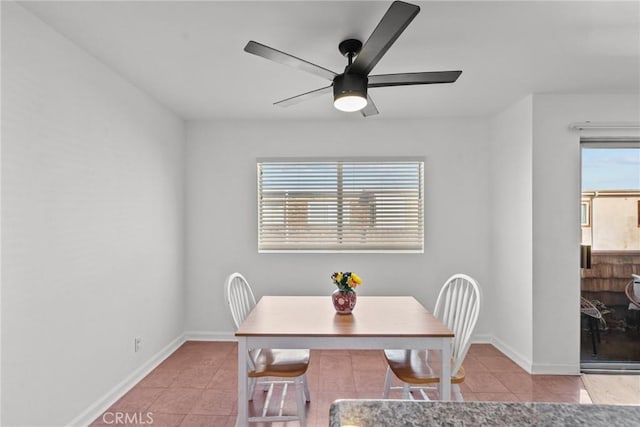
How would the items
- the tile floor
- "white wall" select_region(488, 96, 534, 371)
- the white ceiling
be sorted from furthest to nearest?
"white wall" select_region(488, 96, 534, 371) < the tile floor < the white ceiling

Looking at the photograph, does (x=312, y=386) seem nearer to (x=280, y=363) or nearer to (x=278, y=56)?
(x=280, y=363)

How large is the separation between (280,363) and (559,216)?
2725 mm

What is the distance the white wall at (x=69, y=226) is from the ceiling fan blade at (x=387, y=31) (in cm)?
175

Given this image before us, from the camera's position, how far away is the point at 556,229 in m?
3.08

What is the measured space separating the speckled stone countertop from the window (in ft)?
10.2

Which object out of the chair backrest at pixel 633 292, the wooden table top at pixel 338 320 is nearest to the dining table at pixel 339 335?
the wooden table top at pixel 338 320

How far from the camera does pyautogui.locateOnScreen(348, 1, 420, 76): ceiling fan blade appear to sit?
4.46 ft

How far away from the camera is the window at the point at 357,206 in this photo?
3846 millimetres

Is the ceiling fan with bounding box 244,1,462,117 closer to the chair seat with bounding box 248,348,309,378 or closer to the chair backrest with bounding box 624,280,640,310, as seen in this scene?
the chair seat with bounding box 248,348,309,378

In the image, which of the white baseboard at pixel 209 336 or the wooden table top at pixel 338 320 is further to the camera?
the white baseboard at pixel 209 336

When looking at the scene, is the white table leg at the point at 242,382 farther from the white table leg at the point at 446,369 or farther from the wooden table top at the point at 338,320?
the white table leg at the point at 446,369

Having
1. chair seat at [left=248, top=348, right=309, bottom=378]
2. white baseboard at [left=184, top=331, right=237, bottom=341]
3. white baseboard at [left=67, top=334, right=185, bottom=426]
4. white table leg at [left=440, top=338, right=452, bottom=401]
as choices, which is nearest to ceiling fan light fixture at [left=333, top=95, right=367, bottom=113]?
white table leg at [left=440, top=338, right=452, bottom=401]

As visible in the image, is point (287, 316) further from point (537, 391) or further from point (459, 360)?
point (537, 391)

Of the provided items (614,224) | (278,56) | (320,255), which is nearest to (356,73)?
(278,56)
